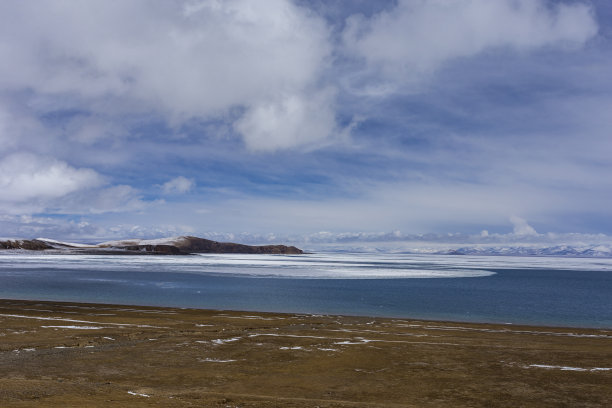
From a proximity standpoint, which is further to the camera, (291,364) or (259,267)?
(259,267)

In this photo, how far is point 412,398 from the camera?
920 cm

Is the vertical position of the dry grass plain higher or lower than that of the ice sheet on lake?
higher

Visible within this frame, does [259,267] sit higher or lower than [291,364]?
lower

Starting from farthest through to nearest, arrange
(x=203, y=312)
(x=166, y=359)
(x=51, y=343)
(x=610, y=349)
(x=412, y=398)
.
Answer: (x=203, y=312), (x=610, y=349), (x=51, y=343), (x=166, y=359), (x=412, y=398)

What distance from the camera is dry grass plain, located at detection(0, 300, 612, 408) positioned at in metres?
9.05

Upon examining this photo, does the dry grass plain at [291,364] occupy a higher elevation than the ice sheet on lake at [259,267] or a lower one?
higher

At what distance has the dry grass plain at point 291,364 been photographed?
9.05 metres

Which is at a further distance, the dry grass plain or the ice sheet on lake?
the ice sheet on lake

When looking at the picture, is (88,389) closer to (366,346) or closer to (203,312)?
(366,346)

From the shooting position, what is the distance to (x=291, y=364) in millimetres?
12203

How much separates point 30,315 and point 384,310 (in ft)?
63.1

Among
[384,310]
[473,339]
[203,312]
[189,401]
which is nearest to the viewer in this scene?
[189,401]

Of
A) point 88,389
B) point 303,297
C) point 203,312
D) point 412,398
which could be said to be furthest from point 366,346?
point 303,297

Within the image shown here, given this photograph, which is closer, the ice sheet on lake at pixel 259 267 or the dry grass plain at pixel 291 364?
the dry grass plain at pixel 291 364
